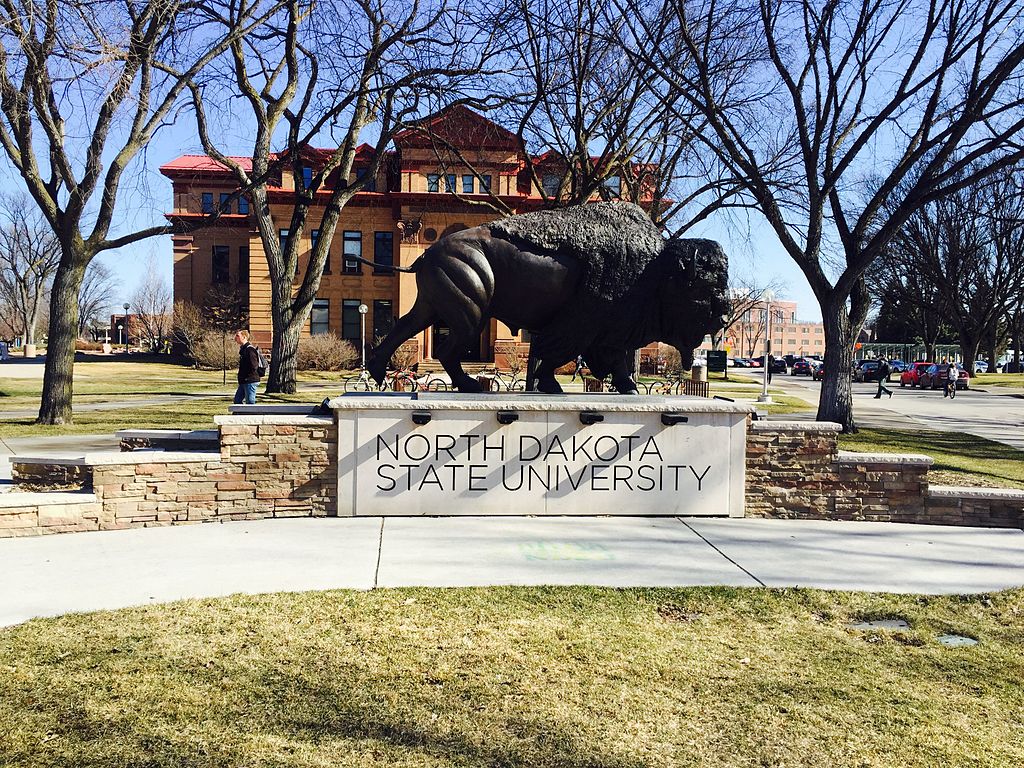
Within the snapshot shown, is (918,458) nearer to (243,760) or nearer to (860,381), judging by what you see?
(243,760)

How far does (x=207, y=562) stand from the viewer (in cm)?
627

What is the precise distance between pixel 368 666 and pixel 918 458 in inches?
263

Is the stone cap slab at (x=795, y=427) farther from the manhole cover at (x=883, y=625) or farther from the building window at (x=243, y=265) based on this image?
the building window at (x=243, y=265)

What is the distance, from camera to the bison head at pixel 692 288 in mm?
8586

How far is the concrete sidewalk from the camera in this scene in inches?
226

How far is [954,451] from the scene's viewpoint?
50.2 ft

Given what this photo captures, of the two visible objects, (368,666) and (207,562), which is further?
(207,562)

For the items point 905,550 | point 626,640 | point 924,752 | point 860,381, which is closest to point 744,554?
point 905,550

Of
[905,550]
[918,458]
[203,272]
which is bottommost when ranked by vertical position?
[905,550]

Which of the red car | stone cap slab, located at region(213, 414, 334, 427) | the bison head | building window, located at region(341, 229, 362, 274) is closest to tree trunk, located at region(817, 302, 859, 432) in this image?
the bison head

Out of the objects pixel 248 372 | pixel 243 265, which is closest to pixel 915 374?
pixel 243 265

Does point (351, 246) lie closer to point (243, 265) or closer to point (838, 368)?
point (243, 265)

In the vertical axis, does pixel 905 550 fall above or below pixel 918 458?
below

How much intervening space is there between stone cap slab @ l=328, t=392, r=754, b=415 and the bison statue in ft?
1.59
